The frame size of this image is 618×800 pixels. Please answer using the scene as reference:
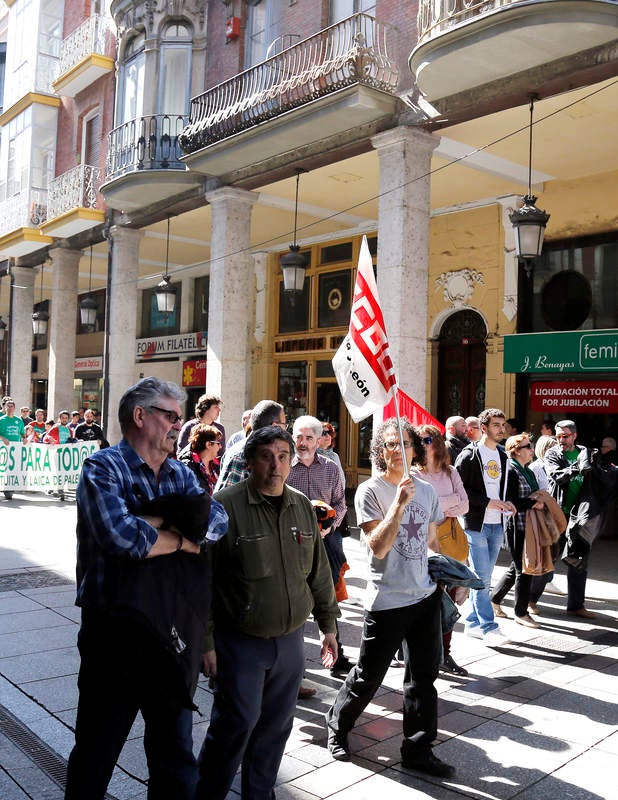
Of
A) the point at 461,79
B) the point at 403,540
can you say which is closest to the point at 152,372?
the point at 461,79

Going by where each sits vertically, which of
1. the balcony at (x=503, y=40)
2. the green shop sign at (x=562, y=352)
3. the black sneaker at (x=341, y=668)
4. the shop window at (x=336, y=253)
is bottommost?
the black sneaker at (x=341, y=668)

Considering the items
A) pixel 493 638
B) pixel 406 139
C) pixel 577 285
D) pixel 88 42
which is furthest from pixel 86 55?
pixel 493 638

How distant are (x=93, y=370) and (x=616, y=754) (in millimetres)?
23219

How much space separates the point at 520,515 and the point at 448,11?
5.98m

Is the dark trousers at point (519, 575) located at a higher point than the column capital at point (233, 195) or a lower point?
lower

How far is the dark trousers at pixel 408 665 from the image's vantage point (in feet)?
13.5

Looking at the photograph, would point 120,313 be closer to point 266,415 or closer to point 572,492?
point 572,492

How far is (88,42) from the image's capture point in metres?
19.3

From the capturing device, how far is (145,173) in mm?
15109

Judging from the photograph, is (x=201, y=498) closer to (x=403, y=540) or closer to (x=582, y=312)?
(x=403, y=540)

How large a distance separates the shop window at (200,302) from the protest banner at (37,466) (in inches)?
270

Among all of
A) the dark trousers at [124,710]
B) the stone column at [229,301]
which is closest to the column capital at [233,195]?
the stone column at [229,301]

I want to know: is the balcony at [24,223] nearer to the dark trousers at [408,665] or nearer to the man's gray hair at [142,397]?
the dark trousers at [408,665]

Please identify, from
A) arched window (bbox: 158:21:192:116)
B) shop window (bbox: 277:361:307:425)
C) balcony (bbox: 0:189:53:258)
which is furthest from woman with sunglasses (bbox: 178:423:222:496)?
balcony (bbox: 0:189:53:258)
